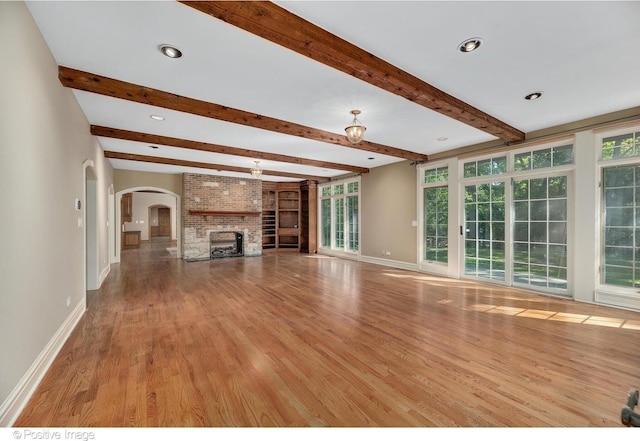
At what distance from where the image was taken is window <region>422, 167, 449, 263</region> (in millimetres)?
6336

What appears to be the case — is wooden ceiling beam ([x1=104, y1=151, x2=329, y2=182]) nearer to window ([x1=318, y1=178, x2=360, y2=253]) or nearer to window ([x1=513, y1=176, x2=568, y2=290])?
window ([x1=318, y1=178, x2=360, y2=253])

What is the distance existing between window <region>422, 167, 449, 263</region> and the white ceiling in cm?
217

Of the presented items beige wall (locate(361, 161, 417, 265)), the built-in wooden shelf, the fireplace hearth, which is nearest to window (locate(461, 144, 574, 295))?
→ beige wall (locate(361, 161, 417, 265))

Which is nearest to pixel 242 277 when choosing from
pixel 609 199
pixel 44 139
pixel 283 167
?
pixel 283 167

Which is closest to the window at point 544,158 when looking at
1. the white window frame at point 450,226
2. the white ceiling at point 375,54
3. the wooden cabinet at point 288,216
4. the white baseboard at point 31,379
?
the white ceiling at point 375,54

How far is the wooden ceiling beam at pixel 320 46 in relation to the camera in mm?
1903

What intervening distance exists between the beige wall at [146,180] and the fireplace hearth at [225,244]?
1.86 m

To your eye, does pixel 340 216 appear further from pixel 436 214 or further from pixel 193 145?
pixel 193 145

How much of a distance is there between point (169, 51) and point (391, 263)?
661cm

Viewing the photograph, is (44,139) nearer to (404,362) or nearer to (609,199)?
(404,362)

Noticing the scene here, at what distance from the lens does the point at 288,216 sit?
11141 millimetres
